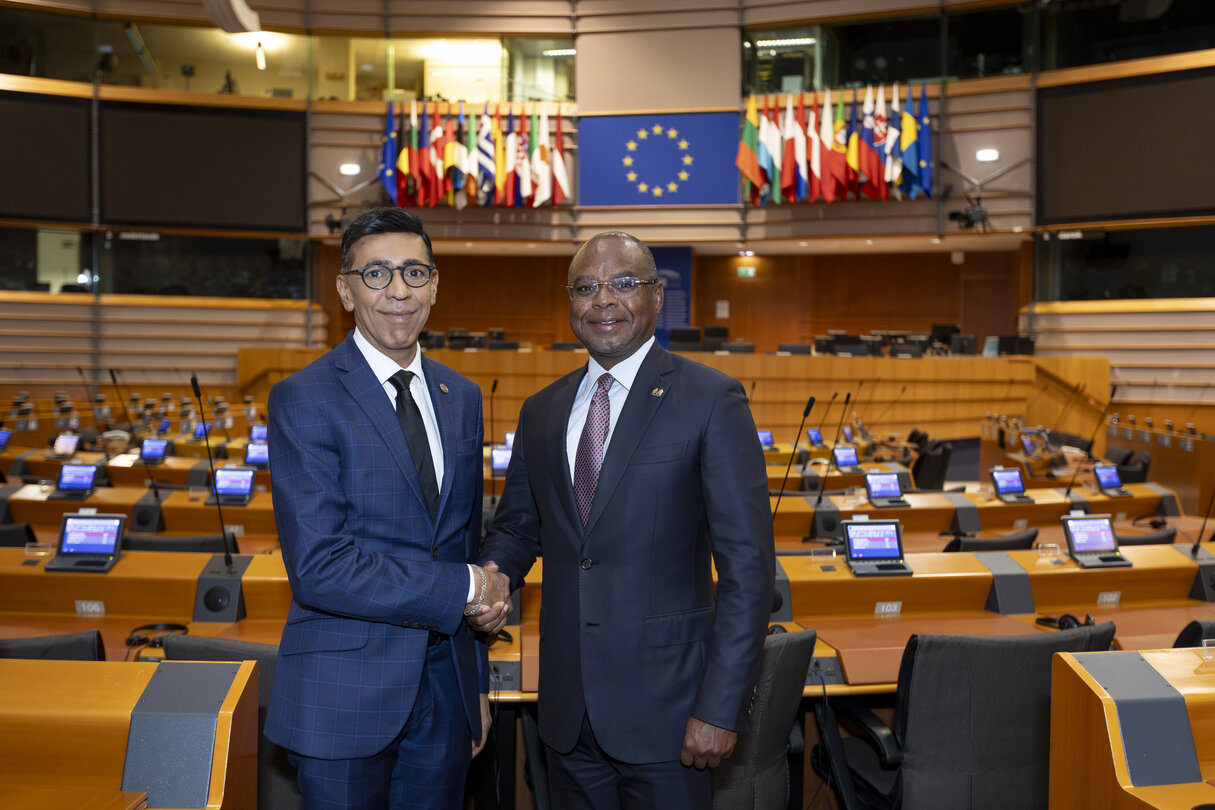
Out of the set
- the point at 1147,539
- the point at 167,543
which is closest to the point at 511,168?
the point at 167,543

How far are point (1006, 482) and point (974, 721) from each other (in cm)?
389

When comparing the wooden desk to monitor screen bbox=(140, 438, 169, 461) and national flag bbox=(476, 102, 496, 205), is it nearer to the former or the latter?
monitor screen bbox=(140, 438, 169, 461)

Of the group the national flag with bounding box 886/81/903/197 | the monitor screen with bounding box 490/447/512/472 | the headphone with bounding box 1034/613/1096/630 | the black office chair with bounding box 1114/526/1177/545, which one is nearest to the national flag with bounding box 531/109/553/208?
the national flag with bounding box 886/81/903/197

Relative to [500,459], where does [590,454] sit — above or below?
above

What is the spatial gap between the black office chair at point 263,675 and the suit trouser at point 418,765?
73 cm

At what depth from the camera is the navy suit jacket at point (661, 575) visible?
1.79m

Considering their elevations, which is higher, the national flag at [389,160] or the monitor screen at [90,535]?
the national flag at [389,160]

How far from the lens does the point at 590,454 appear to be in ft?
6.32

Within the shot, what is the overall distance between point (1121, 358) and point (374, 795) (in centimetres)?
1292

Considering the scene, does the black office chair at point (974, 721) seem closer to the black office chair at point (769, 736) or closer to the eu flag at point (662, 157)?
the black office chair at point (769, 736)

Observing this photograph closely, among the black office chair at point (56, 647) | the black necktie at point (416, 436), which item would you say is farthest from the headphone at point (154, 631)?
the black necktie at point (416, 436)

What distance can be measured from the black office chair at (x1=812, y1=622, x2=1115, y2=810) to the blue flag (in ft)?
41.0

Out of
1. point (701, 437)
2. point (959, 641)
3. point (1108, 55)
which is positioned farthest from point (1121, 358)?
point (701, 437)

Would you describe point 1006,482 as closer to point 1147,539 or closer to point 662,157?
point 1147,539
